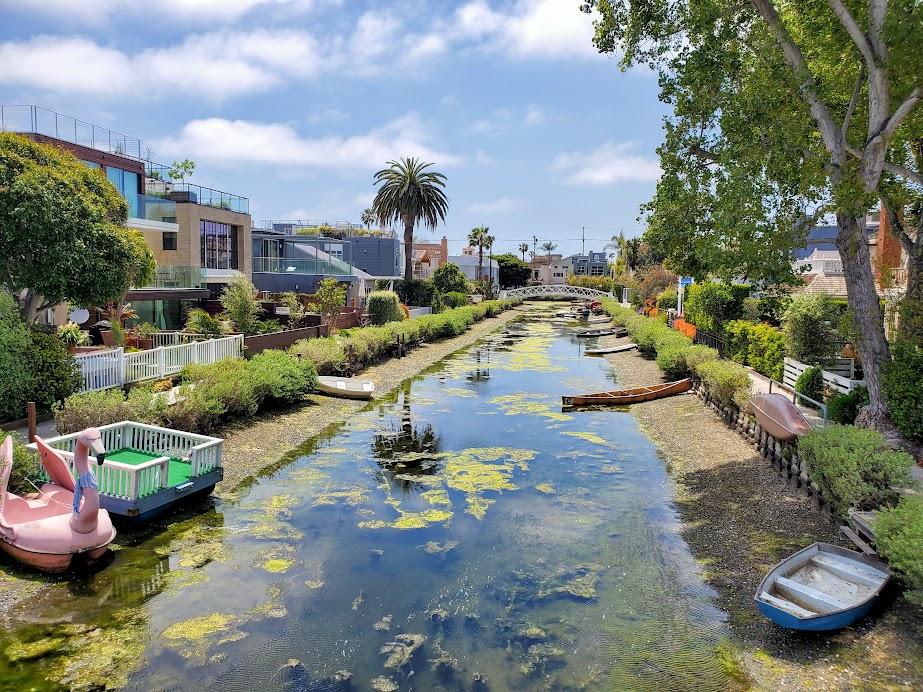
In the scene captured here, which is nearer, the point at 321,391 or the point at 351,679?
the point at 351,679

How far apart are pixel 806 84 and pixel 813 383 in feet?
30.1

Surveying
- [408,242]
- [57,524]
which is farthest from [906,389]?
[408,242]

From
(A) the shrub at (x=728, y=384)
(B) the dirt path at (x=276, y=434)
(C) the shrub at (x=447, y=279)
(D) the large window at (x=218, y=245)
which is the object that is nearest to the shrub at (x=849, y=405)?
(A) the shrub at (x=728, y=384)

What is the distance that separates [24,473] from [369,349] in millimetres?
23170

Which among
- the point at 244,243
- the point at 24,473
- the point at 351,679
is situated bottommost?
the point at 351,679

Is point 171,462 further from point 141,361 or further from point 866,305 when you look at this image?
point 866,305

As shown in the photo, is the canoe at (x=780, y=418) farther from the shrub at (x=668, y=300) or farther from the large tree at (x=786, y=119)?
the shrub at (x=668, y=300)

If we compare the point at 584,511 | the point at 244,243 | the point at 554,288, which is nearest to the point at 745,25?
the point at 584,511

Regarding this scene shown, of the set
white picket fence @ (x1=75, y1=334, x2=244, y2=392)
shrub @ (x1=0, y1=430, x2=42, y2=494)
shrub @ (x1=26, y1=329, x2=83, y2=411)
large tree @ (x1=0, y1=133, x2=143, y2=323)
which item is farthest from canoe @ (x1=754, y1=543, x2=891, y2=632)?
large tree @ (x1=0, y1=133, x2=143, y2=323)

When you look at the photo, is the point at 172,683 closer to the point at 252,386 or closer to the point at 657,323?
the point at 252,386

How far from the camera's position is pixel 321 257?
176ft

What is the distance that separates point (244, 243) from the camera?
147 ft

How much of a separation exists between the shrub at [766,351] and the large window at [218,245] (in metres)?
30.9

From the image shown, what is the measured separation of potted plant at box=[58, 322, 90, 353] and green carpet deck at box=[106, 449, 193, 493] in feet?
32.4
